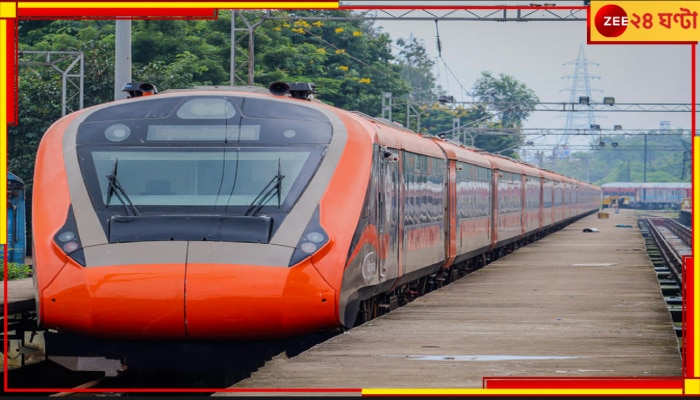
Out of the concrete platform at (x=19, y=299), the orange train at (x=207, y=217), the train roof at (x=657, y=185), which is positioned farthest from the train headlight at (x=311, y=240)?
the train roof at (x=657, y=185)

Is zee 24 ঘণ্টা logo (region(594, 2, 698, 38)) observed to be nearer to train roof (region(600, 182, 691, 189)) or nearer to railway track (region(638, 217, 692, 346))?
railway track (region(638, 217, 692, 346))

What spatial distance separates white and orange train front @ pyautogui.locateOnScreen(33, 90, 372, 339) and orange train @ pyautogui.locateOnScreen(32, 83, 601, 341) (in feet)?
0.04

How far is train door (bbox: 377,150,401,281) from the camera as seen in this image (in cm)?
1348

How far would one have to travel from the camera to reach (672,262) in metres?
38.3

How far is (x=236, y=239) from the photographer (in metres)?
10.3

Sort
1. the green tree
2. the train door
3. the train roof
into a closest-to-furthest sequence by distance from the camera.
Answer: the train door
the green tree
the train roof

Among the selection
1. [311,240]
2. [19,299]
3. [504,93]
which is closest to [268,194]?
[311,240]

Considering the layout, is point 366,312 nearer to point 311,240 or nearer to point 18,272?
point 311,240

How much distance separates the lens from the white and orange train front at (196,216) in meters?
10.1

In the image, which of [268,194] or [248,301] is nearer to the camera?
[248,301]

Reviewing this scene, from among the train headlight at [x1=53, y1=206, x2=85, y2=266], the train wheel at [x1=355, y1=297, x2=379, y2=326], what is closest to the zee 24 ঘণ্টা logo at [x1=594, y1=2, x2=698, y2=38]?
the train headlight at [x1=53, y1=206, x2=85, y2=266]

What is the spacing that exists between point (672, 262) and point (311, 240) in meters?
29.4

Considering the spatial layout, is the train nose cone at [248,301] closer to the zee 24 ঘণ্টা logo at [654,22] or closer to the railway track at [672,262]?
the railway track at [672,262]

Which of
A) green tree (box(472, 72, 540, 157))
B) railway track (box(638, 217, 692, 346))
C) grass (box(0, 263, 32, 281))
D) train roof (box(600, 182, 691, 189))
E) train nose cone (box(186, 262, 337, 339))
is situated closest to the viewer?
train nose cone (box(186, 262, 337, 339))
